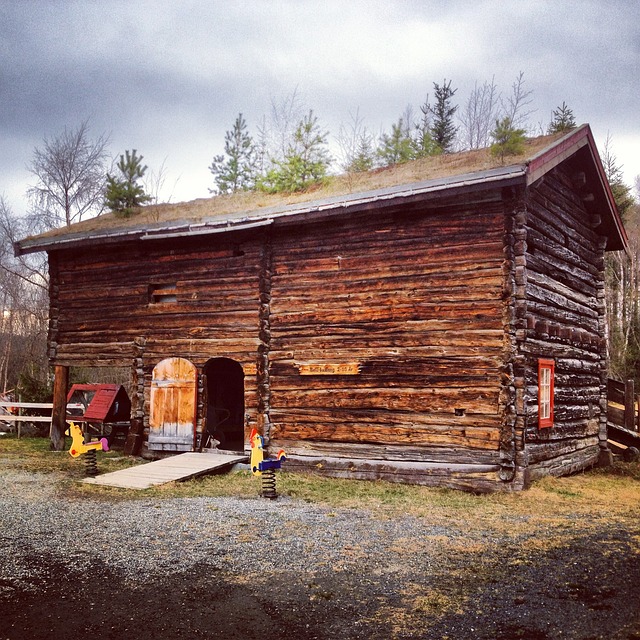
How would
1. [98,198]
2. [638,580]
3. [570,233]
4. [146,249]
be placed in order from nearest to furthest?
Result: [638,580], [570,233], [146,249], [98,198]

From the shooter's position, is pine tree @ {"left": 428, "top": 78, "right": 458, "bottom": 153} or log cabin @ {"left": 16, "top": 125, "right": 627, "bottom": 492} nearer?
log cabin @ {"left": 16, "top": 125, "right": 627, "bottom": 492}

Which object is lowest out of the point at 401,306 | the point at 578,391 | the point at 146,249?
the point at 578,391

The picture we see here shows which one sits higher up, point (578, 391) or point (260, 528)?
point (578, 391)

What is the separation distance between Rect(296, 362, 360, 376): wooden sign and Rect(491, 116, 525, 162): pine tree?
5.03 metres

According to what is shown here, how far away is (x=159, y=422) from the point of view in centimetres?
1482

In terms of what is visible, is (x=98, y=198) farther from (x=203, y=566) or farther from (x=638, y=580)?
(x=638, y=580)

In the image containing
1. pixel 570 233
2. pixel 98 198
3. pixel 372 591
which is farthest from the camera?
pixel 98 198

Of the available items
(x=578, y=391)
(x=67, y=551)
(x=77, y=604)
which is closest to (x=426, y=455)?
(x=578, y=391)

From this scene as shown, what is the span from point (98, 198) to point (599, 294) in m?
23.8

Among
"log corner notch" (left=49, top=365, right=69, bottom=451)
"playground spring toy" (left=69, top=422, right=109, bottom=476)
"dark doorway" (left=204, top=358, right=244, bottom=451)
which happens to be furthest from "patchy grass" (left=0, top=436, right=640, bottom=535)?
"dark doorway" (left=204, top=358, right=244, bottom=451)

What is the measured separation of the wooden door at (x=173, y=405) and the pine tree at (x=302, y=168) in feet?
18.7

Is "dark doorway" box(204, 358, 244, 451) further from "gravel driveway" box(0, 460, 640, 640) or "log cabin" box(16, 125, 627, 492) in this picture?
"gravel driveway" box(0, 460, 640, 640)

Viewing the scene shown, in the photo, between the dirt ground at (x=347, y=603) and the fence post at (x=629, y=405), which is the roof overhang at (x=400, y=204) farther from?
the dirt ground at (x=347, y=603)

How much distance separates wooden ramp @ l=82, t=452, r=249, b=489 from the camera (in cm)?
1131
